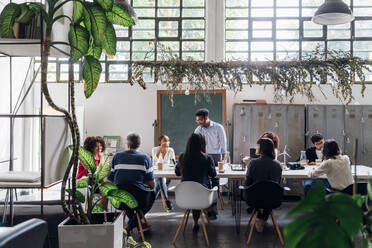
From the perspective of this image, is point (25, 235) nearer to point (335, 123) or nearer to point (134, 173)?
point (134, 173)

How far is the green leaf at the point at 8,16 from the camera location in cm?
217

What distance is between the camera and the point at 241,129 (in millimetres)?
7316

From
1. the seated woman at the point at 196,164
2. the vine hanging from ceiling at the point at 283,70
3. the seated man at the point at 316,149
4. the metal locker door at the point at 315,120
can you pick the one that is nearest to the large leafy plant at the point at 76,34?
the seated woman at the point at 196,164

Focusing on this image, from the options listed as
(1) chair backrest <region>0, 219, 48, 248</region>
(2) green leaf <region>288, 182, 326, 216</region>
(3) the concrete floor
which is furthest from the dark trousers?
(2) green leaf <region>288, 182, 326, 216</region>

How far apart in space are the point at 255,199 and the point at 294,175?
845mm

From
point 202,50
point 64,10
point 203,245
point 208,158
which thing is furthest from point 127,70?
point 64,10

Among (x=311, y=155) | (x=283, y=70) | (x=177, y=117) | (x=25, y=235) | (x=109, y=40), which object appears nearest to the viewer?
(x=25, y=235)

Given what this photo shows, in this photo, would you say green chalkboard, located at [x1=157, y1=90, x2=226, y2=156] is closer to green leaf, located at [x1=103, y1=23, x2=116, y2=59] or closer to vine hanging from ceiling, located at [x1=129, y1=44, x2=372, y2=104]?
vine hanging from ceiling, located at [x1=129, y1=44, x2=372, y2=104]

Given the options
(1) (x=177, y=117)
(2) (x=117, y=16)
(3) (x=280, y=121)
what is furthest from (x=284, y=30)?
(2) (x=117, y=16)

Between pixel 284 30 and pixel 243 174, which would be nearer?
pixel 243 174

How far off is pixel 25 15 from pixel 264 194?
3.03 meters

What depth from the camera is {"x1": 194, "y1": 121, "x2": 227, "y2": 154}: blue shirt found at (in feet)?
20.3

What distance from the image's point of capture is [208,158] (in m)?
4.53

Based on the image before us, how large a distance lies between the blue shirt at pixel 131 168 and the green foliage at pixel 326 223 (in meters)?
3.31
